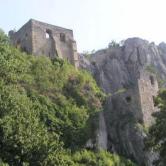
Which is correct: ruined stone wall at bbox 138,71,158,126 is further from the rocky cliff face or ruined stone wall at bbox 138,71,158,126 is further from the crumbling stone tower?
the crumbling stone tower

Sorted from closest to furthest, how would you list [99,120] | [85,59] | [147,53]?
[99,120] < [85,59] < [147,53]

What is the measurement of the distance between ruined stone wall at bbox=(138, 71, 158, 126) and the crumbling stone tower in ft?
24.5

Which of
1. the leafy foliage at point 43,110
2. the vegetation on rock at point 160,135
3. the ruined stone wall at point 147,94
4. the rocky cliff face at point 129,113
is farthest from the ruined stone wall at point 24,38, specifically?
the vegetation on rock at point 160,135

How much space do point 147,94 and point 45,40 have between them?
36.7 feet

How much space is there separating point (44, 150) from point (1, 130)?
2758 mm

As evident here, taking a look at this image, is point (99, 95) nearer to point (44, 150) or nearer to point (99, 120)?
point (99, 120)

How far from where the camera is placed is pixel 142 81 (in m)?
47.6

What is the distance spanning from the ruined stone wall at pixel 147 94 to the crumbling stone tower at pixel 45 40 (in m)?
7.45

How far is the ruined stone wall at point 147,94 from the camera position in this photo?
45812 mm

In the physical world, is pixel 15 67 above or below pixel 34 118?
above

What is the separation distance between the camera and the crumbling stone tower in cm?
5135

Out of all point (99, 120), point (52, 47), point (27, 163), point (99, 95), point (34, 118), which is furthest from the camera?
point (52, 47)

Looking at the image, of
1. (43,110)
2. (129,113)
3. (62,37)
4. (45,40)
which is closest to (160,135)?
(43,110)

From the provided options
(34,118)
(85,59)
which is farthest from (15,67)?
(85,59)
